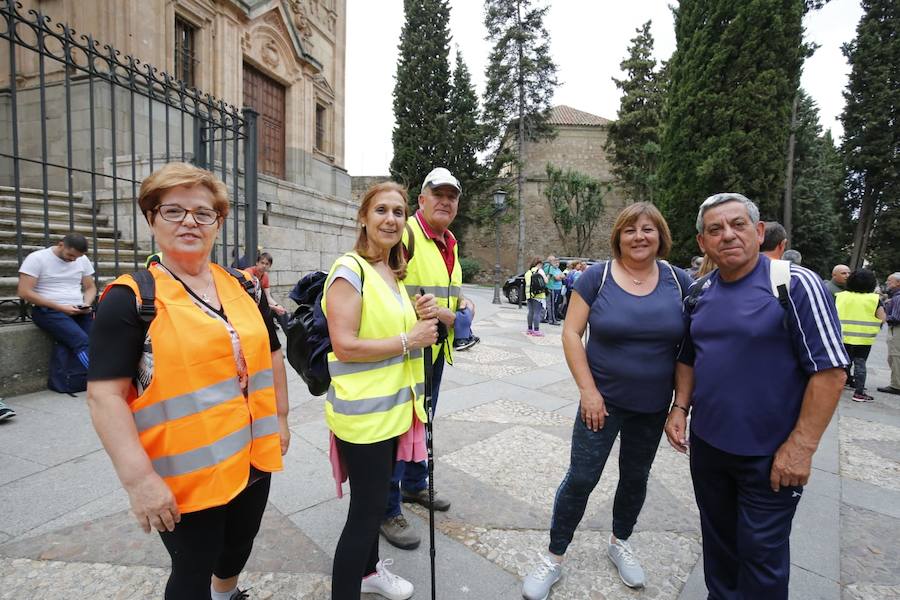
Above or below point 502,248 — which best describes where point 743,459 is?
below

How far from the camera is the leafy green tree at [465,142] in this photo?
2908 cm

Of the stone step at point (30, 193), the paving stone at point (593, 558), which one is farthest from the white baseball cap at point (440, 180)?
the stone step at point (30, 193)

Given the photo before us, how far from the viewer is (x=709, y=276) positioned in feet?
6.86

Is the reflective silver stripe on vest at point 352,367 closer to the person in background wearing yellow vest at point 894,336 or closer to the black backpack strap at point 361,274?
the black backpack strap at point 361,274

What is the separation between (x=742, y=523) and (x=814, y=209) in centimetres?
3501

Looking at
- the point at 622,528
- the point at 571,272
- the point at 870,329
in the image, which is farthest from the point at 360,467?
the point at 571,272

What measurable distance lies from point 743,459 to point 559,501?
2.80 ft

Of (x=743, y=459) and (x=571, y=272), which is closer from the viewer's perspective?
(x=743, y=459)

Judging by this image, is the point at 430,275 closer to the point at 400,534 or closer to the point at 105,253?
the point at 400,534

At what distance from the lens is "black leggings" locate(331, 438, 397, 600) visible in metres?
1.73

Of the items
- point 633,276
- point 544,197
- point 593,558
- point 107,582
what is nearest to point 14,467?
point 107,582

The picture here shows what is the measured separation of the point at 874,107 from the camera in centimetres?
2294

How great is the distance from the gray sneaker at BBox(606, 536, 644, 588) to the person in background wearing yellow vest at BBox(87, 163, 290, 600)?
5.88 ft

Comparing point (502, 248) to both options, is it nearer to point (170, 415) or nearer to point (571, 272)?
point (571, 272)
